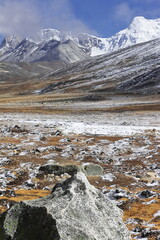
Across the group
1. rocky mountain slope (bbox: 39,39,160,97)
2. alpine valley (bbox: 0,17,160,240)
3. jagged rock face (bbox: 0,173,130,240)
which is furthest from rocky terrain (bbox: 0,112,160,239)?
rocky mountain slope (bbox: 39,39,160,97)

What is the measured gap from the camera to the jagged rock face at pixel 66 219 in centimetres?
561

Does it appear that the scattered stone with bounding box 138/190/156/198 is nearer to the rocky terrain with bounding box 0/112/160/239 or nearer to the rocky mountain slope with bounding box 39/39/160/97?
the rocky terrain with bounding box 0/112/160/239

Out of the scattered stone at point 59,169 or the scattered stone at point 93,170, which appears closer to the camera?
the scattered stone at point 59,169

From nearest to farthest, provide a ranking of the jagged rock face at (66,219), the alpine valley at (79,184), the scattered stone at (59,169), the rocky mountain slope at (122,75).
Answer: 1. the jagged rock face at (66,219)
2. the alpine valley at (79,184)
3. the scattered stone at (59,169)
4. the rocky mountain slope at (122,75)

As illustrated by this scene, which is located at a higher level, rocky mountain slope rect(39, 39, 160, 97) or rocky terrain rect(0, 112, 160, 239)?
rocky mountain slope rect(39, 39, 160, 97)

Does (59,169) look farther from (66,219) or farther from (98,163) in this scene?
(66,219)

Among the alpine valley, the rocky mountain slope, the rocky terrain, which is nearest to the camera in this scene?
the alpine valley

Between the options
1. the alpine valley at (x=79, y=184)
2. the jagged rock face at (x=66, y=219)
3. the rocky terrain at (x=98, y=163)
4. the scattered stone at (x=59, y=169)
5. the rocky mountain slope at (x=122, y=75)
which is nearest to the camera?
the jagged rock face at (x=66, y=219)

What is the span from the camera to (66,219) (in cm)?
583

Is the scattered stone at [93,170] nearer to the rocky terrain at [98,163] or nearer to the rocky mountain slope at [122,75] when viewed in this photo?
the rocky terrain at [98,163]

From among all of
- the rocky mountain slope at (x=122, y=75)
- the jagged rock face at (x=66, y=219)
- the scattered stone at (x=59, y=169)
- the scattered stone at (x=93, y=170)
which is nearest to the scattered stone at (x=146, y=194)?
the scattered stone at (x=93, y=170)

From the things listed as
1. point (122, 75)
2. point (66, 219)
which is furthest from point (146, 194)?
point (122, 75)

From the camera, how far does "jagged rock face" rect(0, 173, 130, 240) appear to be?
5.61 m

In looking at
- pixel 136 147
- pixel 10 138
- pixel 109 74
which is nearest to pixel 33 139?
pixel 10 138
